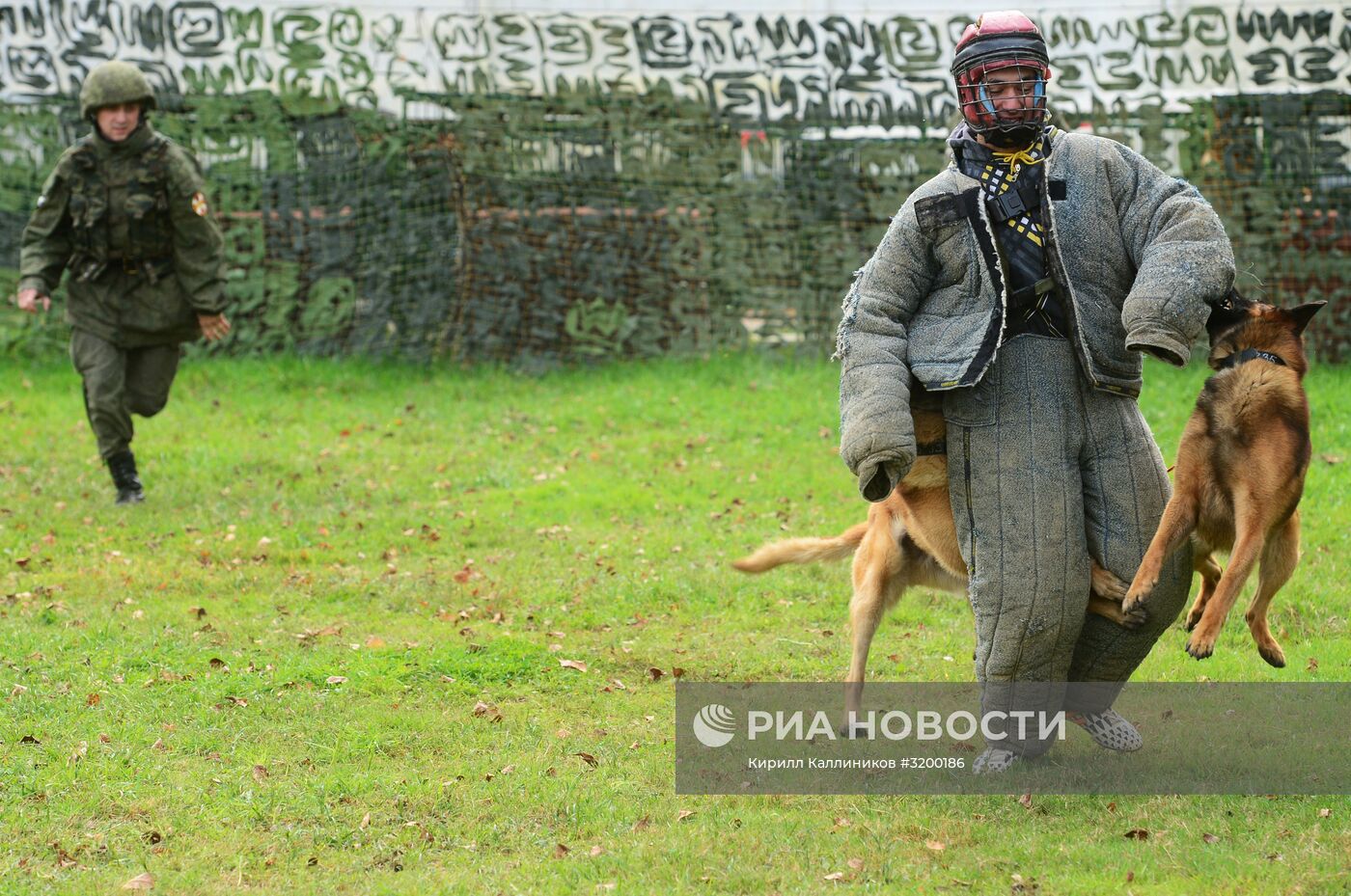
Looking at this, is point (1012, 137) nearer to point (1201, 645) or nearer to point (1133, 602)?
point (1133, 602)

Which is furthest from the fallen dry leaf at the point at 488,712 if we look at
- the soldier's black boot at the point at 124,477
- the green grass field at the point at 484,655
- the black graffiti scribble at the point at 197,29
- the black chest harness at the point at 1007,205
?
the black graffiti scribble at the point at 197,29

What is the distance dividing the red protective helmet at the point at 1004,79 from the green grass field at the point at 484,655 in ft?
6.50

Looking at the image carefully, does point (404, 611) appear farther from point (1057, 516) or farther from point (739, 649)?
point (1057, 516)

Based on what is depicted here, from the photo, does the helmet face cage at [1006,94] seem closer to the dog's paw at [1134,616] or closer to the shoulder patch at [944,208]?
the shoulder patch at [944,208]

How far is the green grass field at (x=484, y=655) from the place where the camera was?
407 centimetres

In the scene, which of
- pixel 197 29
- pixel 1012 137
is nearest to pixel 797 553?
pixel 1012 137

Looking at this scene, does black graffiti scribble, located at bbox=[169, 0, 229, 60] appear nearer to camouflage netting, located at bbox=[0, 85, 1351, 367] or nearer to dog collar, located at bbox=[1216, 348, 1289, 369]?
camouflage netting, located at bbox=[0, 85, 1351, 367]

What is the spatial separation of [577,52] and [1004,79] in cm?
935

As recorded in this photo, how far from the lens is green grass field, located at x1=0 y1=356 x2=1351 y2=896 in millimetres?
4066

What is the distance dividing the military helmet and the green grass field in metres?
2.37

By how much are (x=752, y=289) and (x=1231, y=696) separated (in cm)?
795

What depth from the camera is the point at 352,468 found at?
10.0m

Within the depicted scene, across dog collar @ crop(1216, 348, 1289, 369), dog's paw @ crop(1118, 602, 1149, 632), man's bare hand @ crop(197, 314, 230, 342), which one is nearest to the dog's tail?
dog's paw @ crop(1118, 602, 1149, 632)

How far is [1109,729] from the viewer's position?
15.6 feet
